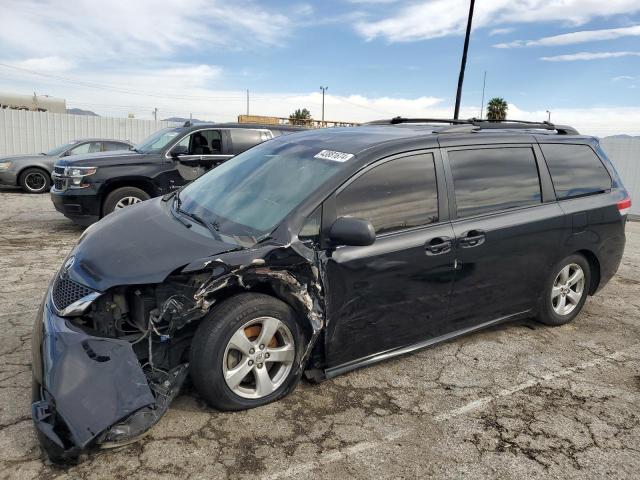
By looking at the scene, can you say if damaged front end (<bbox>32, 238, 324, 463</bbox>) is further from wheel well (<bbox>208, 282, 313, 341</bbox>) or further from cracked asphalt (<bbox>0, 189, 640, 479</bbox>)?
cracked asphalt (<bbox>0, 189, 640, 479</bbox>)

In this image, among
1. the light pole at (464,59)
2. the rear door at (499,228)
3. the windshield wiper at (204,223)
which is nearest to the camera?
the windshield wiper at (204,223)

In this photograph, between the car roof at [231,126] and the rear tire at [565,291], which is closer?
the rear tire at [565,291]

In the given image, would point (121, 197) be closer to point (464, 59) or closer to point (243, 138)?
point (243, 138)

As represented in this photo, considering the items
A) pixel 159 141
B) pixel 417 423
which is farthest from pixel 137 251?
pixel 159 141

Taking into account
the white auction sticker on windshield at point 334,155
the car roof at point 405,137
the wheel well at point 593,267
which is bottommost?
the wheel well at point 593,267

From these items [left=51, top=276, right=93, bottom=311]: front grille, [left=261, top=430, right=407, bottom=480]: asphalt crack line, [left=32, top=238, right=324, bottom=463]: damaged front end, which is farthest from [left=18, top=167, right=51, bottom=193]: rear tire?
[left=261, top=430, right=407, bottom=480]: asphalt crack line

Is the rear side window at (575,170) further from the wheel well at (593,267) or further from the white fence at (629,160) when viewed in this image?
the white fence at (629,160)

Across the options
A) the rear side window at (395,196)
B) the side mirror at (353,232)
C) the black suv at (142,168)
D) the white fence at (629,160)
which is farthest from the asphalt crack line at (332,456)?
the white fence at (629,160)

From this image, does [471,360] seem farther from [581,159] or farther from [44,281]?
[44,281]

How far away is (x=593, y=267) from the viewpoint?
4523 millimetres

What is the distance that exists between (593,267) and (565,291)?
1.45ft

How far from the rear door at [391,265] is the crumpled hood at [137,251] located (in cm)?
75

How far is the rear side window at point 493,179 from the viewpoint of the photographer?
3547 mm

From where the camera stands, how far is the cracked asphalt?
247 cm
